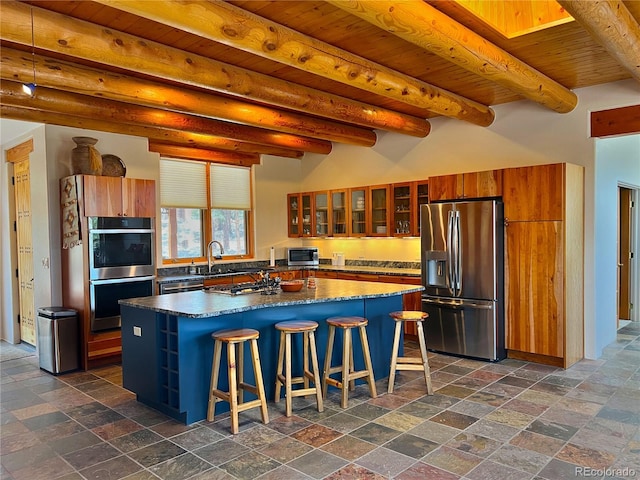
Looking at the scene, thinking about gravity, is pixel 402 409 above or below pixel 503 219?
below

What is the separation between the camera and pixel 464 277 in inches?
210

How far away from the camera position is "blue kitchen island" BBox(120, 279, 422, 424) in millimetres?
3586

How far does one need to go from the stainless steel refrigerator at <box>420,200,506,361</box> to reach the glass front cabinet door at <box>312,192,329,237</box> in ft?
7.43

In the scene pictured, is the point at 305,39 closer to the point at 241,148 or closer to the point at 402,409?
the point at 402,409

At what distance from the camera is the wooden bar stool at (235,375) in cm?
344

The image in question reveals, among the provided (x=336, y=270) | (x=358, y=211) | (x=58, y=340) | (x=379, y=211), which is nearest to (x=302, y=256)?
(x=336, y=270)

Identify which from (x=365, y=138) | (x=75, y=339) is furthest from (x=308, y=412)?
(x=365, y=138)

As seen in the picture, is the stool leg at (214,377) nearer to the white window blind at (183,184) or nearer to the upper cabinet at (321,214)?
the white window blind at (183,184)

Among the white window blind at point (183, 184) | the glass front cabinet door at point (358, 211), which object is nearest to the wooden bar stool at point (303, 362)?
the glass front cabinet door at point (358, 211)

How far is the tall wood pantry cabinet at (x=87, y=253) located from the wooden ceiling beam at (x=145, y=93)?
4.47 ft

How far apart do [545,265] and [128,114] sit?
469 centimetres

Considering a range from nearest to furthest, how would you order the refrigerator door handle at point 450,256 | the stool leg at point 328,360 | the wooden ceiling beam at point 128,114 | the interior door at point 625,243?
the stool leg at point 328,360 → the wooden ceiling beam at point 128,114 → the refrigerator door handle at point 450,256 → the interior door at point 625,243

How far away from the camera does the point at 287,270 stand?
7371 mm

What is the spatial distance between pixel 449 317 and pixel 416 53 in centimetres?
299
